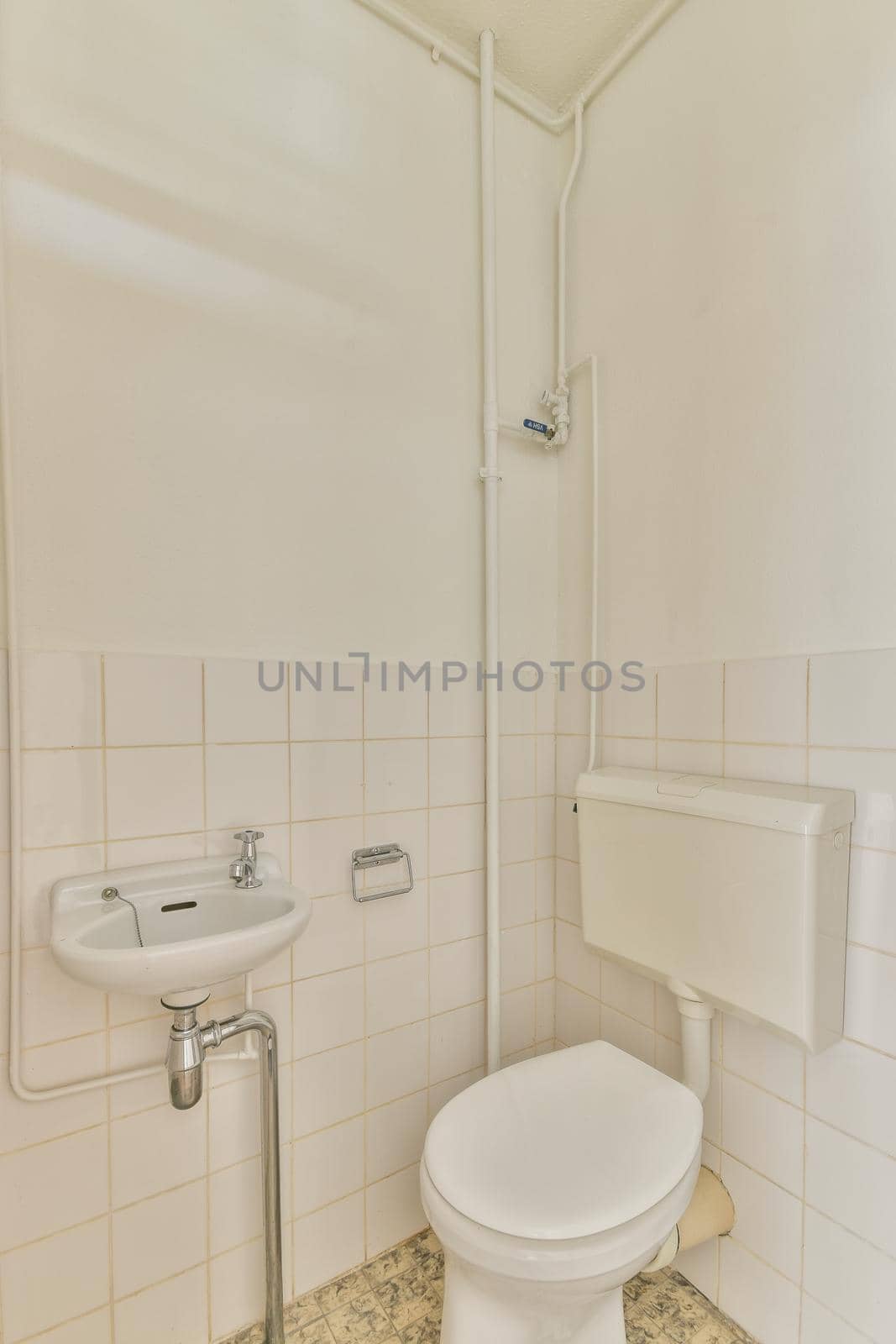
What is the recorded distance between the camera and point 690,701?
1246 millimetres

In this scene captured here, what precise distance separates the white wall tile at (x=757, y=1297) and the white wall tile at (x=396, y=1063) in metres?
0.63

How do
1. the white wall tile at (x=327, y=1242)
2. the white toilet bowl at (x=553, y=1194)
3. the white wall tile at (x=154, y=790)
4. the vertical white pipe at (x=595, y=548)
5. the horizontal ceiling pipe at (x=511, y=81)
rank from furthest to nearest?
1. the vertical white pipe at (x=595, y=548)
2. the horizontal ceiling pipe at (x=511, y=81)
3. the white wall tile at (x=327, y=1242)
4. the white wall tile at (x=154, y=790)
5. the white toilet bowl at (x=553, y=1194)

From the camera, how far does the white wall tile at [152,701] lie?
104 cm

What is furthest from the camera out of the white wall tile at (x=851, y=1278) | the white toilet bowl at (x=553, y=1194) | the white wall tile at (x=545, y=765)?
the white wall tile at (x=545, y=765)

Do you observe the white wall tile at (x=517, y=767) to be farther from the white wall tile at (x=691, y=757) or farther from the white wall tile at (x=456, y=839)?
the white wall tile at (x=691, y=757)

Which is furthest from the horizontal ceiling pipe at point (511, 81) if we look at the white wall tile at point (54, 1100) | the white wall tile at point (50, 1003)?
the white wall tile at point (54, 1100)

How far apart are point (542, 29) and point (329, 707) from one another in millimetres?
1498

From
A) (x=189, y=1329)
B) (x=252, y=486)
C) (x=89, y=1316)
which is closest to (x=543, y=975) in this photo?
(x=189, y=1329)

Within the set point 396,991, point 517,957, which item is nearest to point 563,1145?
point 396,991

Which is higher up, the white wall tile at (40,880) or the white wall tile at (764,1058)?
the white wall tile at (40,880)

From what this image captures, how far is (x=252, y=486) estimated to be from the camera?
3.83ft

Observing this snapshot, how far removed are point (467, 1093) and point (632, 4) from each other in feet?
6.87

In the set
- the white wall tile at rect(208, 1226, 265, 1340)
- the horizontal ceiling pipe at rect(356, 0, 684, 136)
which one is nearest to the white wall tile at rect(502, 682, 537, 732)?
the white wall tile at rect(208, 1226, 265, 1340)

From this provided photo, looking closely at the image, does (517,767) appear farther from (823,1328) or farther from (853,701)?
(823,1328)
